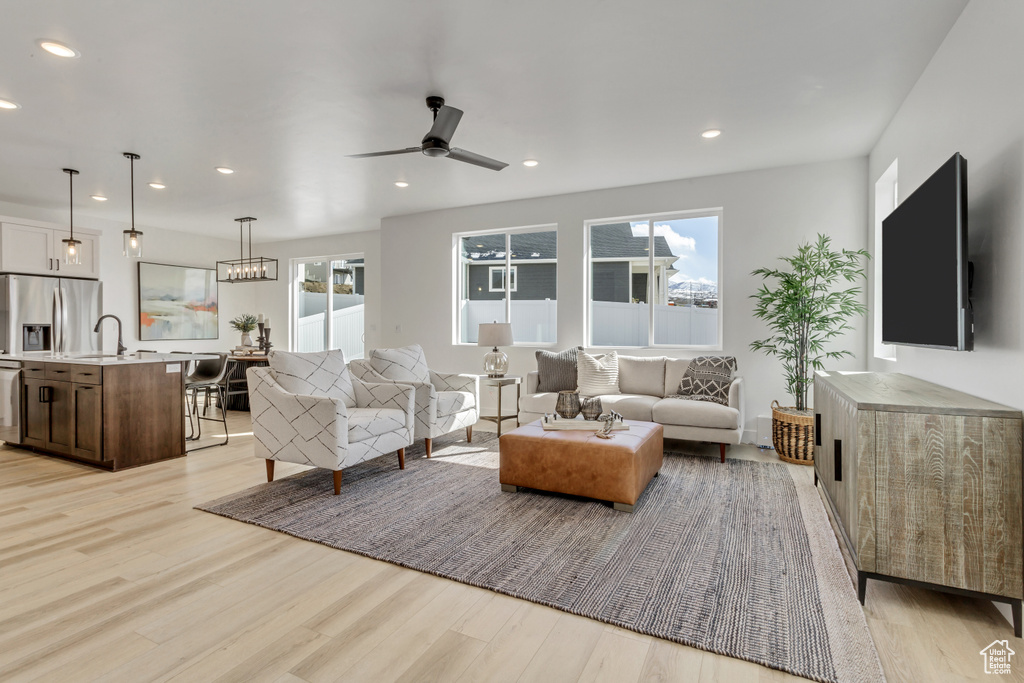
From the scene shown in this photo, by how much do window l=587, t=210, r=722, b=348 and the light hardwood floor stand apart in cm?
337

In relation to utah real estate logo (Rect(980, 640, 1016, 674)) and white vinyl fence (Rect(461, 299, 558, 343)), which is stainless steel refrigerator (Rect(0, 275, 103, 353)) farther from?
utah real estate logo (Rect(980, 640, 1016, 674))

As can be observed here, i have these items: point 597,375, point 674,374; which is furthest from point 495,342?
point 674,374

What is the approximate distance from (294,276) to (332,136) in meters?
5.36

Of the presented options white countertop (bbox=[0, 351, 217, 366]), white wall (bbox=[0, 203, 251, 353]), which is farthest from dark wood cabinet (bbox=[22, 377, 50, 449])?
white wall (bbox=[0, 203, 251, 353])

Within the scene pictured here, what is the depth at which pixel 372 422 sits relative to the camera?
3.62 metres

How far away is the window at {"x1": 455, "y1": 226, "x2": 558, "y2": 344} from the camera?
6.06 m

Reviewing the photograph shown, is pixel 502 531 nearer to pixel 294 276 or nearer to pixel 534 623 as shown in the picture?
pixel 534 623

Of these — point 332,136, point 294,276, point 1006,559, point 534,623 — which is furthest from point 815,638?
point 294,276

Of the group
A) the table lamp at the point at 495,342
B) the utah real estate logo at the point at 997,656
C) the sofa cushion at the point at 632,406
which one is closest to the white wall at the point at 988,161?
the utah real estate logo at the point at 997,656

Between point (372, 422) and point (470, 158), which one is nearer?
point (470, 158)

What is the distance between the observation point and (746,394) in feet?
16.2

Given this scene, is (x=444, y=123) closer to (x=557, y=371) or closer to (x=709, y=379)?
(x=557, y=371)

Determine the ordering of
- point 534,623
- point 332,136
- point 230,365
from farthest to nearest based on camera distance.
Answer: point 230,365
point 332,136
point 534,623

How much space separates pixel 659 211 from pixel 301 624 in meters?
4.79
